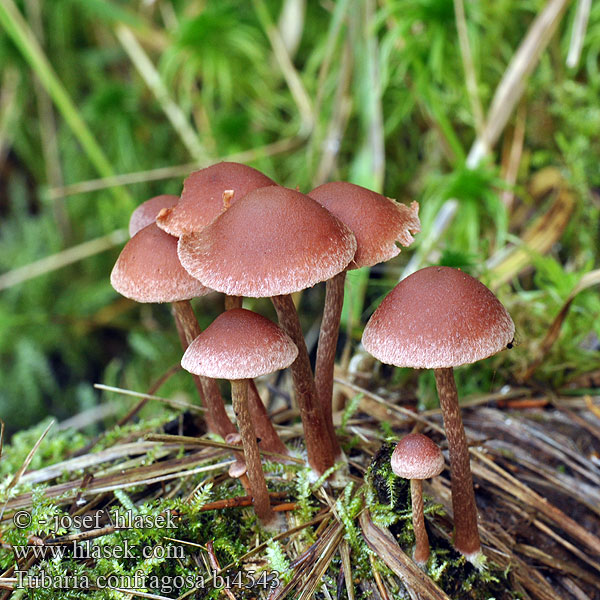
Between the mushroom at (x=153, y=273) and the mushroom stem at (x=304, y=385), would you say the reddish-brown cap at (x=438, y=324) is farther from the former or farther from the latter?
the mushroom at (x=153, y=273)

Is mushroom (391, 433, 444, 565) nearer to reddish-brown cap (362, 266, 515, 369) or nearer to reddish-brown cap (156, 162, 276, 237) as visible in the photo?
reddish-brown cap (362, 266, 515, 369)

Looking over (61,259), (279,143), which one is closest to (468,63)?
(279,143)

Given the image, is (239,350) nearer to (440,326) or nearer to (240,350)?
(240,350)

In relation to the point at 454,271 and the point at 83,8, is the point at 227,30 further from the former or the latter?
the point at 454,271

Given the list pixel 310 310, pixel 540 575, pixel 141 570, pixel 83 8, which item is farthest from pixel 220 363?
pixel 83 8

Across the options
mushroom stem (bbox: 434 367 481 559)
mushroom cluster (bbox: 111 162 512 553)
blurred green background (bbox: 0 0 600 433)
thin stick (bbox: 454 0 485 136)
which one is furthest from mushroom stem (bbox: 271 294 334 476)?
thin stick (bbox: 454 0 485 136)

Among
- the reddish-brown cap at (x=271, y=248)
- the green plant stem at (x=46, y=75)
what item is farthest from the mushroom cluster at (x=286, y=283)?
the green plant stem at (x=46, y=75)
